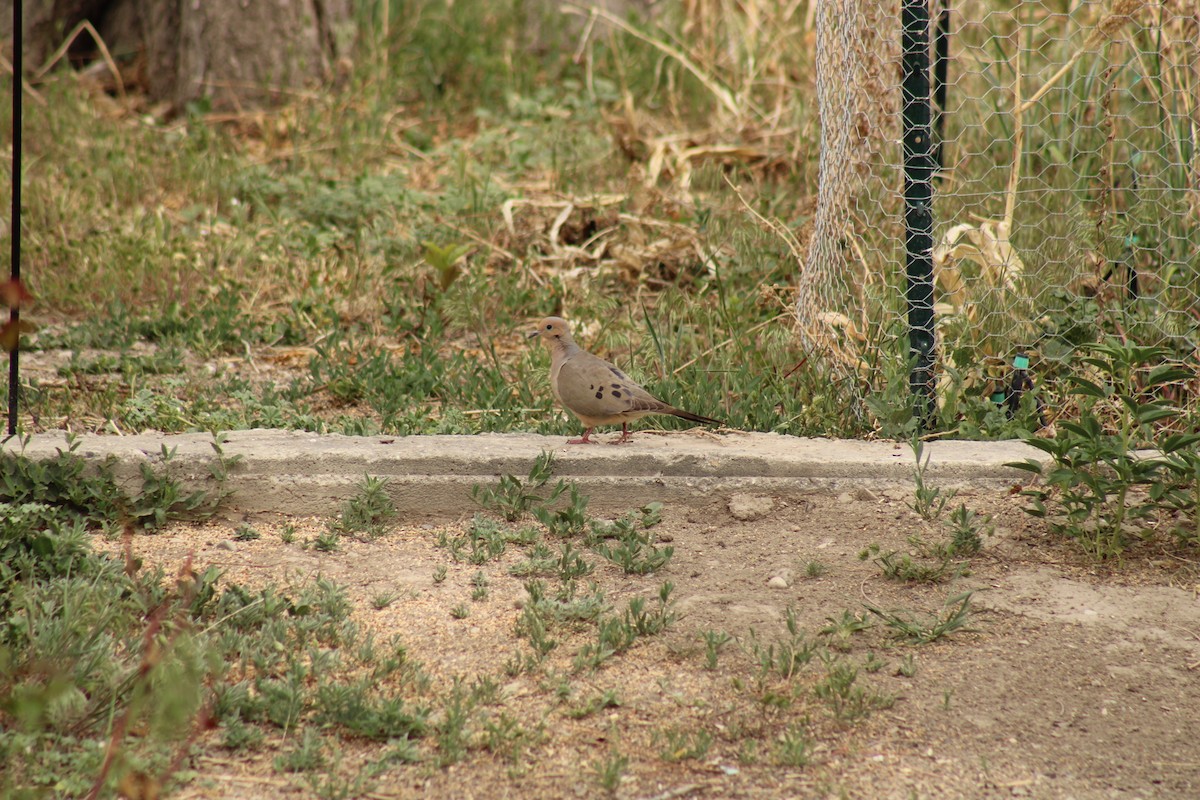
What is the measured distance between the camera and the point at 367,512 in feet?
12.4

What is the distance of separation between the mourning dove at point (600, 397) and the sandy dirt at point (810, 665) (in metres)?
0.34

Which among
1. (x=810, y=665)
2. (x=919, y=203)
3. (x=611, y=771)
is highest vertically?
(x=919, y=203)

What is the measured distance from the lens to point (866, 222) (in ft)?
14.4

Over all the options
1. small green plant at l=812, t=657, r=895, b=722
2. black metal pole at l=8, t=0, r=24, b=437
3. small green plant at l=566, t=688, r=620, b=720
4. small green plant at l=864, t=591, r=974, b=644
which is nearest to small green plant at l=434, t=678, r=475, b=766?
small green plant at l=566, t=688, r=620, b=720

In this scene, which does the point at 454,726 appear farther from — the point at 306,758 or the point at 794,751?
the point at 794,751

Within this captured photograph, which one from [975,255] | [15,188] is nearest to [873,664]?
[975,255]

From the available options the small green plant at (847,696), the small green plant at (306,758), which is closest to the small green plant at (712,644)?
the small green plant at (847,696)

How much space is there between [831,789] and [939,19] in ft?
9.08

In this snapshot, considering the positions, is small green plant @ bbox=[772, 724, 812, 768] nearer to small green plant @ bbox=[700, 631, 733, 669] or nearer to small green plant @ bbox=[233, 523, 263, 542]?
small green plant @ bbox=[700, 631, 733, 669]

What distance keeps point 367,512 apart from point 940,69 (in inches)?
108

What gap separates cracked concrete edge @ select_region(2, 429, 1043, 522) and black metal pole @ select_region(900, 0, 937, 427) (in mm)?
328

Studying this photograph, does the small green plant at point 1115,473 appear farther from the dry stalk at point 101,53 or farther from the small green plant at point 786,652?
the dry stalk at point 101,53

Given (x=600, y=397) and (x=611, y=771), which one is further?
(x=600, y=397)

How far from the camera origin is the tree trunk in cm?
777
